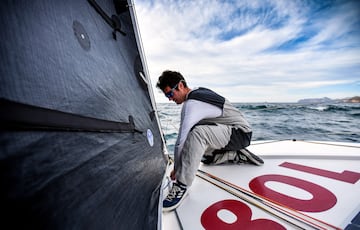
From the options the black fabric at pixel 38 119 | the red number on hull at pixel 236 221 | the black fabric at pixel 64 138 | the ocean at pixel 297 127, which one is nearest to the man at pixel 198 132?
the red number on hull at pixel 236 221

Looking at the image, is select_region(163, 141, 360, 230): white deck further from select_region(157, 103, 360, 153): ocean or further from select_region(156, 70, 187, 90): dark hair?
select_region(157, 103, 360, 153): ocean

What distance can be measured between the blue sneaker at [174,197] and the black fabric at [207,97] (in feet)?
1.66

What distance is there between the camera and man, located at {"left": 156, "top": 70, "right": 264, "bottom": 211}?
0.94 meters

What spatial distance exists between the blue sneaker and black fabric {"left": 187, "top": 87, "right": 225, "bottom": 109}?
19.9 inches

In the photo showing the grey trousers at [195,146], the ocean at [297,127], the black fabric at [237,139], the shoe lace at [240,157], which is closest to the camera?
the grey trousers at [195,146]

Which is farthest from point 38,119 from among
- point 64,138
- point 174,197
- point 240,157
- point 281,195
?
point 240,157

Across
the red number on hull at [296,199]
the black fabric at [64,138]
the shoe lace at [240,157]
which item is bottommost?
the red number on hull at [296,199]

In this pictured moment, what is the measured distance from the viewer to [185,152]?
0.97 metres

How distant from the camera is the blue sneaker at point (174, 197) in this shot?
824mm

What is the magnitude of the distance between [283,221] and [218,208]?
0.87ft

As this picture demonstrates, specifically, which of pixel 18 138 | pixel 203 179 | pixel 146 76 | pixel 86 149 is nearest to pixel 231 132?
pixel 203 179

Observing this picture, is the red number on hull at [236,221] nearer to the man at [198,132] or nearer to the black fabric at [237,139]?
the man at [198,132]

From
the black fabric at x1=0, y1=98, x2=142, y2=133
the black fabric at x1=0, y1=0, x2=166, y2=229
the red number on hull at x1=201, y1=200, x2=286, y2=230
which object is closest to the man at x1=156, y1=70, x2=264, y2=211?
the red number on hull at x1=201, y1=200, x2=286, y2=230

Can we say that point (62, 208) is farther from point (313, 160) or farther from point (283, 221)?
point (313, 160)
